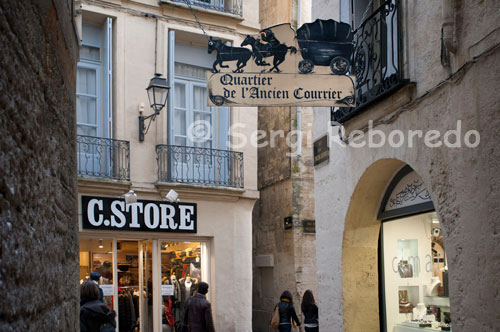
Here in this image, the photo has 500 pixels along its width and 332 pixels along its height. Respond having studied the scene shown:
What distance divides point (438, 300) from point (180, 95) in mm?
8537

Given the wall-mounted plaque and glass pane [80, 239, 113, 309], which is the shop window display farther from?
glass pane [80, 239, 113, 309]

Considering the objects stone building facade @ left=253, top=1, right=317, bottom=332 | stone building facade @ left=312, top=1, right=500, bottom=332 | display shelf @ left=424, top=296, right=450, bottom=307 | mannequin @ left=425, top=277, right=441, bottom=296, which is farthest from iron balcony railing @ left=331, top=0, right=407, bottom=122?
stone building facade @ left=253, top=1, right=317, bottom=332

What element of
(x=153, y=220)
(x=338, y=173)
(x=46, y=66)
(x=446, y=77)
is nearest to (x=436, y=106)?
(x=446, y=77)

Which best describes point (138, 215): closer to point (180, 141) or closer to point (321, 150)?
point (180, 141)

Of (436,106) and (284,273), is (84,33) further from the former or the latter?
(436,106)

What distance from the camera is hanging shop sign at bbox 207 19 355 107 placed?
20.4 feet

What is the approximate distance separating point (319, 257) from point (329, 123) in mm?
1825

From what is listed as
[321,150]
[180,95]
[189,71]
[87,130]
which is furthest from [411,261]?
[189,71]

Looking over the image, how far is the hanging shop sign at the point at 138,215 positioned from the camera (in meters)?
12.3

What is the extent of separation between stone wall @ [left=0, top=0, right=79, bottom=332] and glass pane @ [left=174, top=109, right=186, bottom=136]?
999 centimetres

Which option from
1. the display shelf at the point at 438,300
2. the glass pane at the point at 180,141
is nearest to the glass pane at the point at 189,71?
the glass pane at the point at 180,141

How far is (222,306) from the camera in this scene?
13711mm

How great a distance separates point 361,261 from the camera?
797 centimetres

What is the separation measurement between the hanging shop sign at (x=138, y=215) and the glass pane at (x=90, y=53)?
3.03 meters
